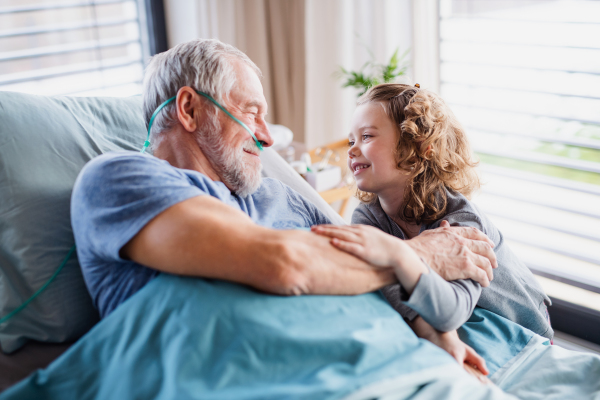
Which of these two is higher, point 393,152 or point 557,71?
point 557,71

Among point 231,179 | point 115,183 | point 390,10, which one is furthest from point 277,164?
point 390,10

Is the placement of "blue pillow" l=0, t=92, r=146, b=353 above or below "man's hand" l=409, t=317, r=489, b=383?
above

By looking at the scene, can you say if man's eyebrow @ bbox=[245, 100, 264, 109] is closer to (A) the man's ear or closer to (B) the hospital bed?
(A) the man's ear

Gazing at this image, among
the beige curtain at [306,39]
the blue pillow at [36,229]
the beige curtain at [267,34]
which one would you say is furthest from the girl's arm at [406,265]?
the beige curtain at [267,34]

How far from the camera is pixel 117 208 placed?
3.36 ft

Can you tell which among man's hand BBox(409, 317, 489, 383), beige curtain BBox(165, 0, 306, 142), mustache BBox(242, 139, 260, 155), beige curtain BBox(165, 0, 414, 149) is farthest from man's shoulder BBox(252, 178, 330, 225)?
→ beige curtain BBox(165, 0, 306, 142)

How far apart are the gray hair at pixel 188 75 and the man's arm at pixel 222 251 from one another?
38cm

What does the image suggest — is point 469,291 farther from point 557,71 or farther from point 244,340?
point 557,71

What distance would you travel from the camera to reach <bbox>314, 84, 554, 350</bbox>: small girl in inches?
56.4

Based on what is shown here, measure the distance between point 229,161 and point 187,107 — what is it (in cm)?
17

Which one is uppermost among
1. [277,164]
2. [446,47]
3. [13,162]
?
[446,47]

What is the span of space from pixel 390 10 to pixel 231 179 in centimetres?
157

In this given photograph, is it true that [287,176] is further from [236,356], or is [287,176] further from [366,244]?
[236,356]

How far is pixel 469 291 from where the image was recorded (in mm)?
1247
